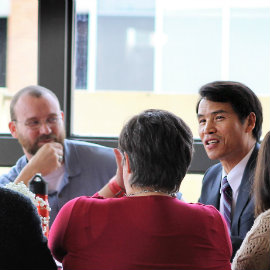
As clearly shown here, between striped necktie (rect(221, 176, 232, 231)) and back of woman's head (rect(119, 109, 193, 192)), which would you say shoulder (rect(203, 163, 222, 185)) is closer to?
striped necktie (rect(221, 176, 232, 231))

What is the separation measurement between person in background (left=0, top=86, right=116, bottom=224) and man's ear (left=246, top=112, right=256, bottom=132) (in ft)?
2.81

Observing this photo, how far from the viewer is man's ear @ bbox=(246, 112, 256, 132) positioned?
2.66 metres

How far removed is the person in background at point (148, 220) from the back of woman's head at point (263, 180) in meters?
0.35

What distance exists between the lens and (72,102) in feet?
12.4

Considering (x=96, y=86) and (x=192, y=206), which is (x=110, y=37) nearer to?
(x=96, y=86)

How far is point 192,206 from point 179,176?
0.11 meters

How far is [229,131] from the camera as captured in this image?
2.65 meters

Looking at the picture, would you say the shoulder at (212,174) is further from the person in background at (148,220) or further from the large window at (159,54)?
the person in background at (148,220)

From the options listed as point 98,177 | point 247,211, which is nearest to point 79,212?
point 247,211

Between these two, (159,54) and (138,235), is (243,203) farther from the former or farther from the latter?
(159,54)

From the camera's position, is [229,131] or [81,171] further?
[81,171]

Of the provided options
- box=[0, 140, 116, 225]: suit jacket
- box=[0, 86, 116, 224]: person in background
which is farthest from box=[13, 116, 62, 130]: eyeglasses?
box=[0, 140, 116, 225]: suit jacket

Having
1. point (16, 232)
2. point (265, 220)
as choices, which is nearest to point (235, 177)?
point (265, 220)

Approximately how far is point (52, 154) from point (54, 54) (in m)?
0.99
